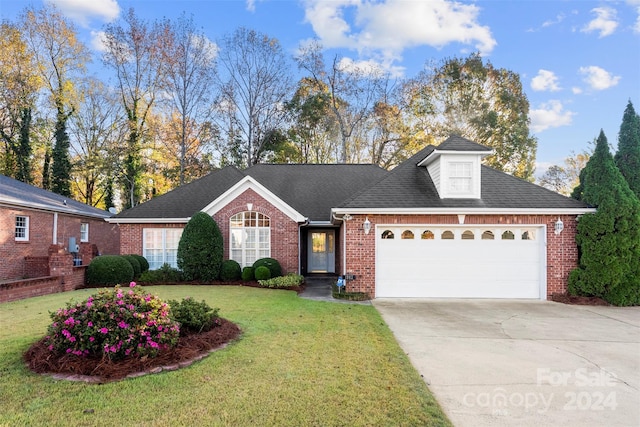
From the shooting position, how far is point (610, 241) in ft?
33.3

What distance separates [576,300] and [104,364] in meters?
12.0

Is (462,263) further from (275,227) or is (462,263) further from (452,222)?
(275,227)

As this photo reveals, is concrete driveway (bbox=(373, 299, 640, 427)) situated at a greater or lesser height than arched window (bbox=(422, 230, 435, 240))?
lesser

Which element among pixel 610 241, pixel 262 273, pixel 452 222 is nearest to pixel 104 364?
pixel 262 273

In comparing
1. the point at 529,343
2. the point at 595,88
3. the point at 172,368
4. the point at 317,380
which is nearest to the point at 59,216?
the point at 172,368

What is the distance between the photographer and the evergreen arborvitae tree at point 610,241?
33.2 ft

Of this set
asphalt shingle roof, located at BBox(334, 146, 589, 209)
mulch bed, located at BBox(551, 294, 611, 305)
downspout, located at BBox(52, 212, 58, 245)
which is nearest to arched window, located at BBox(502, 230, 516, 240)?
asphalt shingle roof, located at BBox(334, 146, 589, 209)

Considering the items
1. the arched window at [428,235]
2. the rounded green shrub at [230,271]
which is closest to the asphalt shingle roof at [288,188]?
the rounded green shrub at [230,271]

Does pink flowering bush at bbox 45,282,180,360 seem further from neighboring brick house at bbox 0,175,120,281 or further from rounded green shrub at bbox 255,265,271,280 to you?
neighboring brick house at bbox 0,175,120,281

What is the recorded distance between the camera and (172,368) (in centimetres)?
467

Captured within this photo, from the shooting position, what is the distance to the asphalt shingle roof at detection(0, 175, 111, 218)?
1417cm

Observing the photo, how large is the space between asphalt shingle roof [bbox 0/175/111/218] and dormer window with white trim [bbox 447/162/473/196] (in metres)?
16.2

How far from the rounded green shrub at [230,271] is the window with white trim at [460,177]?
8.47 meters

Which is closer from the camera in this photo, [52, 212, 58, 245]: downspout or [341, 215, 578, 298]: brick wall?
[341, 215, 578, 298]: brick wall
